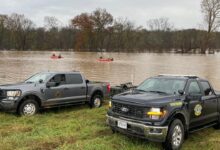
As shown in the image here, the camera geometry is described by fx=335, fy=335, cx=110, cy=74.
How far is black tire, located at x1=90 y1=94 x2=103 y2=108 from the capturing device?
13.8 m

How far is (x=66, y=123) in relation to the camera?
399 inches

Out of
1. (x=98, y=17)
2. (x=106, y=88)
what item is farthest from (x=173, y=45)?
(x=106, y=88)

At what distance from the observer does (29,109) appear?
11.5 metres

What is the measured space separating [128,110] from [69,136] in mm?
1712

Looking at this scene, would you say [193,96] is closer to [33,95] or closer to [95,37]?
[33,95]

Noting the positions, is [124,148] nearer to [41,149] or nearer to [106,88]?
[41,149]

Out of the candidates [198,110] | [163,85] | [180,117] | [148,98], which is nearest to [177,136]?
[180,117]

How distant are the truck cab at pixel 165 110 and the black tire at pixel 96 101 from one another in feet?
15.2

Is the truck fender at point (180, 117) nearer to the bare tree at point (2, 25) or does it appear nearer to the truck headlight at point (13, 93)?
the truck headlight at point (13, 93)

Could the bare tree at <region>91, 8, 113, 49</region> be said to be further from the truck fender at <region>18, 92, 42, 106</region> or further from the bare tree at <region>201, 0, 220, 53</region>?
the truck fender at <region>18, 92, 42, 106</region>

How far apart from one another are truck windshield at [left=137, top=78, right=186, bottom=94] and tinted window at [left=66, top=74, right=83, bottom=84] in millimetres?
4364

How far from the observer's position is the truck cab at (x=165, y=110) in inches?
298

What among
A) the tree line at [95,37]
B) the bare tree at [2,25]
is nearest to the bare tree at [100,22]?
the tree line at [95,37]

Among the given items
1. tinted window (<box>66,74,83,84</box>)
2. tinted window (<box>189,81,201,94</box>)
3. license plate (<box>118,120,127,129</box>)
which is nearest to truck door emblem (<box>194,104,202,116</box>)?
tinted window (<box>189,81,201,94</box>)
